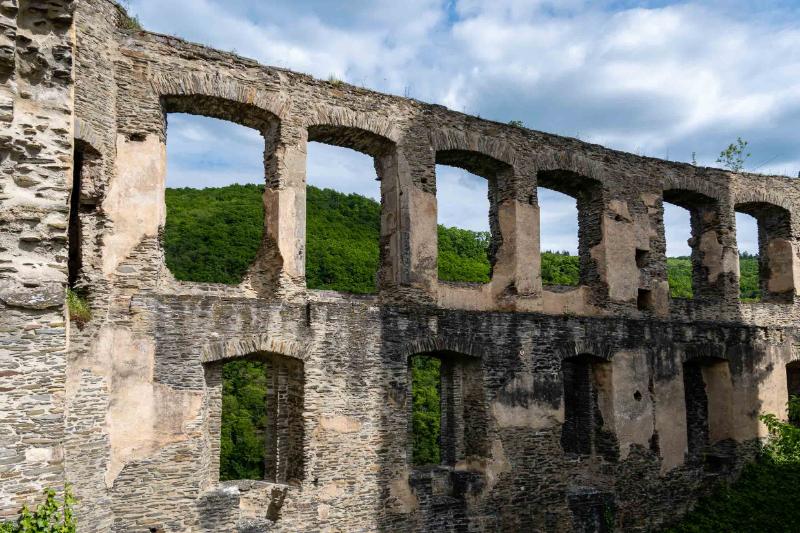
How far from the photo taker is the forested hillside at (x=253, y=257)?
1703 cm

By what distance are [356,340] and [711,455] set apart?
778 cm

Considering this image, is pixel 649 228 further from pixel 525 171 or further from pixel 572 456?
pixel 572 456

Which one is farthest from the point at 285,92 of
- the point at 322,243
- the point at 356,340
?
the point at 322,243

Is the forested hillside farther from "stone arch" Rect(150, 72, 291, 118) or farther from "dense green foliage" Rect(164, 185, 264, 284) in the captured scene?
"stone arch" Rect(150, 72, 291, 118)

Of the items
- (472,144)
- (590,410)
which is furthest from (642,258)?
(472,144)

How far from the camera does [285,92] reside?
32.9 ft

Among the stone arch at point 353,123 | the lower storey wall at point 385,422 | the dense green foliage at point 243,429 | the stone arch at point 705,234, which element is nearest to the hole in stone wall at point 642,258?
the lower storey wall at point 385,422

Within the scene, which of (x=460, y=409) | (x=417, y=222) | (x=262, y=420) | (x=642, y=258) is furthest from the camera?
(x=262, y=420)

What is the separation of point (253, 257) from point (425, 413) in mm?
5971

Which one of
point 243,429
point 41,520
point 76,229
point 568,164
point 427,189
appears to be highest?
point 568,164

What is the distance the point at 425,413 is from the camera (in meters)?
18.1

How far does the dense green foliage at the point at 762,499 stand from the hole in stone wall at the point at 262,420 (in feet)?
22.4

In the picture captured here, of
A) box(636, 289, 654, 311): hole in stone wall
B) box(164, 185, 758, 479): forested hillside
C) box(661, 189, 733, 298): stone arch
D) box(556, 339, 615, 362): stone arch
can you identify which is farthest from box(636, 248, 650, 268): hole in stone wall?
box(556, 339, 615, 362): stone arch

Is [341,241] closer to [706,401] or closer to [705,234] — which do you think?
[705,234]
